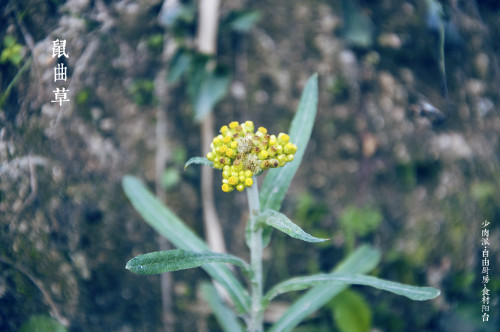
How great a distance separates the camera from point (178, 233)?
1.75 meters

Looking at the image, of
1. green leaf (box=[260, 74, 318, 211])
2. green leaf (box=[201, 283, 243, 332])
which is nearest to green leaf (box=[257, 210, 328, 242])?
green leaf (box=[260, 74, 318, 211])

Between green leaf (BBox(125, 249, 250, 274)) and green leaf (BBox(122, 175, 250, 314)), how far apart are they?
0.31m

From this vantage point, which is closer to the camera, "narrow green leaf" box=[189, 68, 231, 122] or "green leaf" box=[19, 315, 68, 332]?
"green leaf" box=[19, 315, 68, 332]

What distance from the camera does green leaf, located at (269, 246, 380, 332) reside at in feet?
5.39

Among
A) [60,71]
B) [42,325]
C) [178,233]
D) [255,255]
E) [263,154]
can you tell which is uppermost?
[60,71]

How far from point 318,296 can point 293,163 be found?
2.15 feet

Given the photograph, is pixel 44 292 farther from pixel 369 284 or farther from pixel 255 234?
pixel 369 284

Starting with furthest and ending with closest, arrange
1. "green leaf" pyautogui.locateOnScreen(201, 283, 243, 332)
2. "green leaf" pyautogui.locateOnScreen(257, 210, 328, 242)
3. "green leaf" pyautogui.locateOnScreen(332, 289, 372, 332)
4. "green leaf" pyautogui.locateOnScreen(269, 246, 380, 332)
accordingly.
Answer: "green leaf" pyautogui.locateOnScreen(332, 289, 372, 332) < "green leaf" pyautogui.locateOnScreen(201, 283, 243, 332) < "green leaf" pyautogui.locateOnScreen(269, 246, 380, 332) < "green leaf" pyautogui.locateOnScreen(257, 210, 328, 242)

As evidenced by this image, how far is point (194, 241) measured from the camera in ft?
5.70

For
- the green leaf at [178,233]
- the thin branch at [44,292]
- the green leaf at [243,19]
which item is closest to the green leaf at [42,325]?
the thin branch at [44,292]

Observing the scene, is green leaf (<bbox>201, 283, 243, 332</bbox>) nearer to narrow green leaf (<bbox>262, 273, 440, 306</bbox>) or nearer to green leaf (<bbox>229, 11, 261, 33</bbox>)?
narrow green leaf (<bbox>262, 273, 440, 306</bbox>)

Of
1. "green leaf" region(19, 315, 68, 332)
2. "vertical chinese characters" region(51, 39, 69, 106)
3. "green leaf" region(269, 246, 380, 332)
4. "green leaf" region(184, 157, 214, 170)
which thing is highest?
"vertical chinese characters" region(51, 39, 69, 106)

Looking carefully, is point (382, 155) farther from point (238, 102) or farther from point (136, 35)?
point (136, 35)

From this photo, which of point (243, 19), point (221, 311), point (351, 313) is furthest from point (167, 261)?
point (243, 19)
